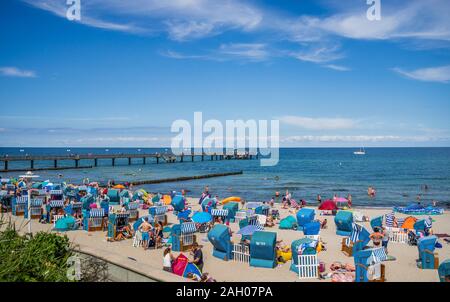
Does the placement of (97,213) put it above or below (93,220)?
above

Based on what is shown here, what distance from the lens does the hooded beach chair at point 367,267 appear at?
1015 cm

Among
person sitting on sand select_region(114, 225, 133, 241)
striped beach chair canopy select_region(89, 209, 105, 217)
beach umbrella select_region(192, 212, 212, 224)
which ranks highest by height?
striped beach chair canopy select_region(89, 209, 105, 217)

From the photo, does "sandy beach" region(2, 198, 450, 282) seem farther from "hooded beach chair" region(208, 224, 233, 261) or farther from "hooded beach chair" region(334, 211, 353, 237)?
"hooded beach chair" region(334, 211, 353, 237)

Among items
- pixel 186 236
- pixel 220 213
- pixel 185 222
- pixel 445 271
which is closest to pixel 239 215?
pixel 220 213

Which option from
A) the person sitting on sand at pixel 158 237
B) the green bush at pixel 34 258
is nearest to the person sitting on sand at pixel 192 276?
the green bush at pixel 34 258

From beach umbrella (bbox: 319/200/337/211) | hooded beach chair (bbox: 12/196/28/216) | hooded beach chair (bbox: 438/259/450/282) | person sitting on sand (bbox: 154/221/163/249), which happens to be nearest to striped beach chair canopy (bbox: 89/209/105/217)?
person sitting on sand (bbox: 154/221/163/249)

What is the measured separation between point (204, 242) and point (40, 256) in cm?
873

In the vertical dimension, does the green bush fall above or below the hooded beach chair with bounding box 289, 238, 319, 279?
above

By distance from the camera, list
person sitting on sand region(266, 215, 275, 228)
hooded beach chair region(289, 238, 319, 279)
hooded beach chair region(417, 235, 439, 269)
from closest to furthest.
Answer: hooded beach chair region(289, 238, 319, 279) → hooded beach chair region(417, 235, 439, 269) → person sitting on sand region(266, 215, 275, 228)

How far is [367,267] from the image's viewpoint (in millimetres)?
10164

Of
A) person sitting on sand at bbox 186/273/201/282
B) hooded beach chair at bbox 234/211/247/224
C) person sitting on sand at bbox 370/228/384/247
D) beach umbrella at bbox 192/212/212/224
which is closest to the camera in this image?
person sitting on sand at bbox 186/273/201/282

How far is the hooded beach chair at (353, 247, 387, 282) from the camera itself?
1015cm

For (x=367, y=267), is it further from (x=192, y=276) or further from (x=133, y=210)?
(x=133, y=210)

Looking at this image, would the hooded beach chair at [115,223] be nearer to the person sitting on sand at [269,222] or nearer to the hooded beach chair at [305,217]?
the person sitting on sand at [269,222]
